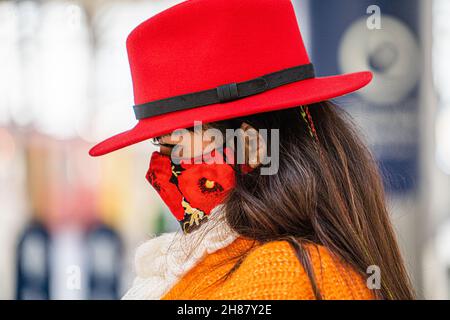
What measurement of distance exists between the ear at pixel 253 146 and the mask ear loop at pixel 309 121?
105 millimetres

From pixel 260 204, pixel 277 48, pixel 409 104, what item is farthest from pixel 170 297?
pixel 409 104

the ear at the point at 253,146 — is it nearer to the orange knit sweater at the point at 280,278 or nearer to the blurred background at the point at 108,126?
the orange knit sweater at the point at 280,278

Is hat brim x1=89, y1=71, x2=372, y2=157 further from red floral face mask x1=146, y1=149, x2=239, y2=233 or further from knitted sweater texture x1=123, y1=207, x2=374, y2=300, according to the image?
knitted sweater texture x1=123, y1=207, x2=374, y2=300

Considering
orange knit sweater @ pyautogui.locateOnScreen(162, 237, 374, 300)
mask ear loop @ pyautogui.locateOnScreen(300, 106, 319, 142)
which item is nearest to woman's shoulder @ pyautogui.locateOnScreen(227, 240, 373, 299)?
orange knit sweater @ pyautogui.locateOnScreen(162, 237, 374, 300)

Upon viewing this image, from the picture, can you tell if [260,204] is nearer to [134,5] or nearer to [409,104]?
[409,104]

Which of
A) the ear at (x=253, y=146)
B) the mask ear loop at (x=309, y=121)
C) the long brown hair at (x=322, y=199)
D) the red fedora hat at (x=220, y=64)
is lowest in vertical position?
the long brown hair at (x=322, y=199)

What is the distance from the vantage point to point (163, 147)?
1.31m

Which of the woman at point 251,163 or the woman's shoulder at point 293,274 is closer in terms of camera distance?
the woman's shoulder at point 293,274

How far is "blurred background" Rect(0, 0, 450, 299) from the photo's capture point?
3.42 metres

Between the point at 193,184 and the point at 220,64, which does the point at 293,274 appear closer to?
the point at 193,184

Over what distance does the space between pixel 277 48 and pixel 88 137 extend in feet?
8.96

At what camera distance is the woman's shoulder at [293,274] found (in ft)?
3.26

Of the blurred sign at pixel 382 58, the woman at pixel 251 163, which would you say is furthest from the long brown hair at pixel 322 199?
the blurred sign at pixel 382 58

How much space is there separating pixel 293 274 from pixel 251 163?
266 mm
